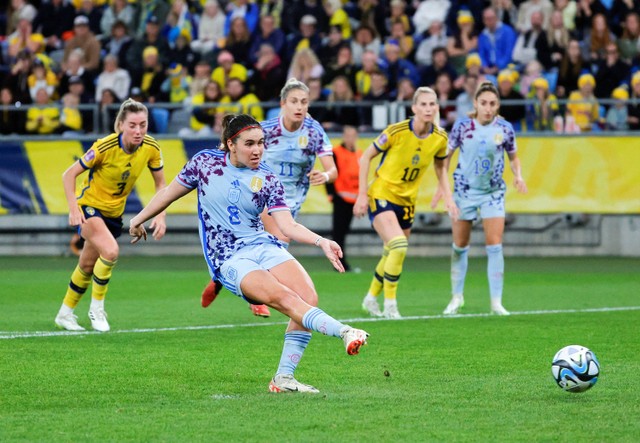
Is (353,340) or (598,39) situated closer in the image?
(353,340)

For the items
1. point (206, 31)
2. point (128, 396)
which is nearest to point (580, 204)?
point (206, 31)

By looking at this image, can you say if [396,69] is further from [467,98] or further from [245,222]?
[245,222]

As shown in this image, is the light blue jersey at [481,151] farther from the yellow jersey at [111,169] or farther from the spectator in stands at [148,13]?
the spectator in stands at [148,13]

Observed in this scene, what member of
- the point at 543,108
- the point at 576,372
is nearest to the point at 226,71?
the point at 543,108

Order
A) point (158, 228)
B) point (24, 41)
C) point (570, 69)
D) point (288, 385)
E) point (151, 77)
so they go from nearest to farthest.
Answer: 1. point (288, 385)
2. point (158, 228)
3. point (570, 69)
4. point (151, 77)
5. point (24, 41)

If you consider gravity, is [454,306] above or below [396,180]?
below

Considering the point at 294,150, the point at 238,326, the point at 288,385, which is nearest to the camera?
the point at 288,385

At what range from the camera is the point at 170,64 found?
25672mm

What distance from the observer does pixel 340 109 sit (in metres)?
22.7

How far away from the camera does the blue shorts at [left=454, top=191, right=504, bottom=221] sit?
14.0m

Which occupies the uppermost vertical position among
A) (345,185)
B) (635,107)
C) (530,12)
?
(530,12)

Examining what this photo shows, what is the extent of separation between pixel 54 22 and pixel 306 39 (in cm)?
653

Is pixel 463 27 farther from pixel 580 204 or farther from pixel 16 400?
pixel 16 400

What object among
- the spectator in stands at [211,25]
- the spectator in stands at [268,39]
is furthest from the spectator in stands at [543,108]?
the spectator in stands at [211,25]
